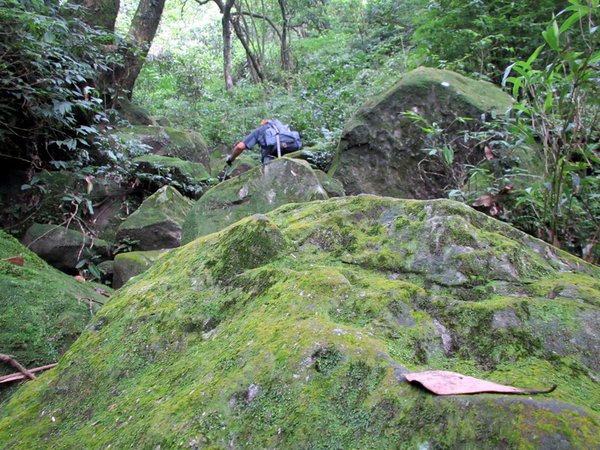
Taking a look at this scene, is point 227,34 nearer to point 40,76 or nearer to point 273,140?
point 273,140

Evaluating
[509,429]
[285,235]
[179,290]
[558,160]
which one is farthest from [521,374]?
[558,160]

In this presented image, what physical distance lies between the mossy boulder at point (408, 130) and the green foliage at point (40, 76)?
3.37 m

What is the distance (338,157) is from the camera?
21.0 ft

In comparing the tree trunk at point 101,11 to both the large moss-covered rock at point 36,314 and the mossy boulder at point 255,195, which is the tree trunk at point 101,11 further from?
the large moss-covered rock at point 36,314

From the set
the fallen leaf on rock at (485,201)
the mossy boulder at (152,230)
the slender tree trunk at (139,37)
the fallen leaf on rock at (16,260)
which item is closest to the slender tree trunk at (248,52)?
the slender tree trunk at (139,37)

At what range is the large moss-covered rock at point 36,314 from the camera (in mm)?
2664

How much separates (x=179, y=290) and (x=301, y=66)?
1578cm

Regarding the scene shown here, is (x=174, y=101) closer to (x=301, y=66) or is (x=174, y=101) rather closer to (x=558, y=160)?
(x=301, y=66)

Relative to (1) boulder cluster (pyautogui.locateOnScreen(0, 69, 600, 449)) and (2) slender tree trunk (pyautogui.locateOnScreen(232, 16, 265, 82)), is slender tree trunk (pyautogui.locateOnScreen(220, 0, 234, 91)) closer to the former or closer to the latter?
(2) slender tree trunk (pyautogui.locateOnScreen(232, 16, 265, 82))

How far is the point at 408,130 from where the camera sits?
598 centimetres

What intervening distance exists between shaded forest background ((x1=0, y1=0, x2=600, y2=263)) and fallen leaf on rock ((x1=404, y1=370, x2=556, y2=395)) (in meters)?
1.93

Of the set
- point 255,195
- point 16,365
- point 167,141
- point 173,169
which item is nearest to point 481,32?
point 255,195

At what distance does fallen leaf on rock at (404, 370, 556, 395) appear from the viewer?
1.11 metres

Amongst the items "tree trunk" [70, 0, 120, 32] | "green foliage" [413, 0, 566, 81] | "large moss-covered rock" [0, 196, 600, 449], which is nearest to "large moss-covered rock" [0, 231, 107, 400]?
"large moss-covered rock" [0, 196, 600, 449]
